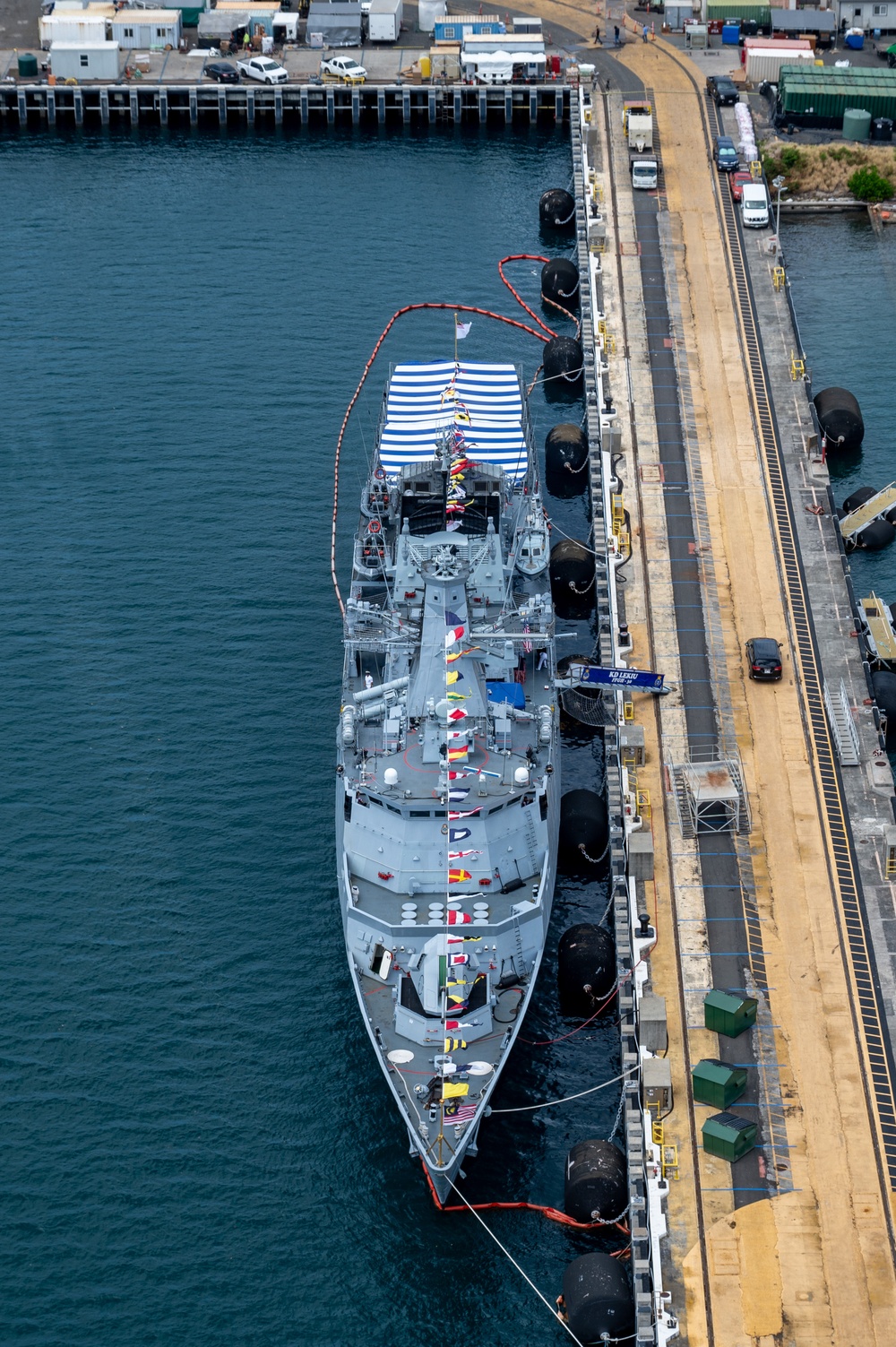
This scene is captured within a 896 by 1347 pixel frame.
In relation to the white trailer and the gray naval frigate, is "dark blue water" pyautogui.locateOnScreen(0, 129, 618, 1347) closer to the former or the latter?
the gray naval frigate

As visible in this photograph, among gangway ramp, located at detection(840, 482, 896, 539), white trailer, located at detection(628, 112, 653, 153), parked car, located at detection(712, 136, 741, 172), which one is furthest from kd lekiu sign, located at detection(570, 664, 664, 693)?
white trailer, located at detection(628, 112, 653, 153)

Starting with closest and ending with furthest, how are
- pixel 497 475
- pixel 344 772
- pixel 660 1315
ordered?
1. pixel 660 1315
2. pixel 344 772
3. pixel 497 475

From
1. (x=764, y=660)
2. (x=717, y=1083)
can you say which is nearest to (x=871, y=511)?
(x=764, y=660)

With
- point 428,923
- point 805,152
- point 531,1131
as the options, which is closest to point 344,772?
point 428,923

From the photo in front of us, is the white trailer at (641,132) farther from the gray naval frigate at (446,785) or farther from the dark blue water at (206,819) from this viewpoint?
the gray naval frigate at (446,785)

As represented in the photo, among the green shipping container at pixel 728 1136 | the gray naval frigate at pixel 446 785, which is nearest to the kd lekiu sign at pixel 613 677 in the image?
the gray naval frigate at pixel 446 785

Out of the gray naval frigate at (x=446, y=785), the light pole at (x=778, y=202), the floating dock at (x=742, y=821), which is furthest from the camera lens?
the light pole at (x=778, y=202)

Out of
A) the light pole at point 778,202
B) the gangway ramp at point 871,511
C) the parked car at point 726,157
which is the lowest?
the gangway ramp at point 871,511

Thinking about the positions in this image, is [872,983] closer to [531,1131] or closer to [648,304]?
[531,1131]
